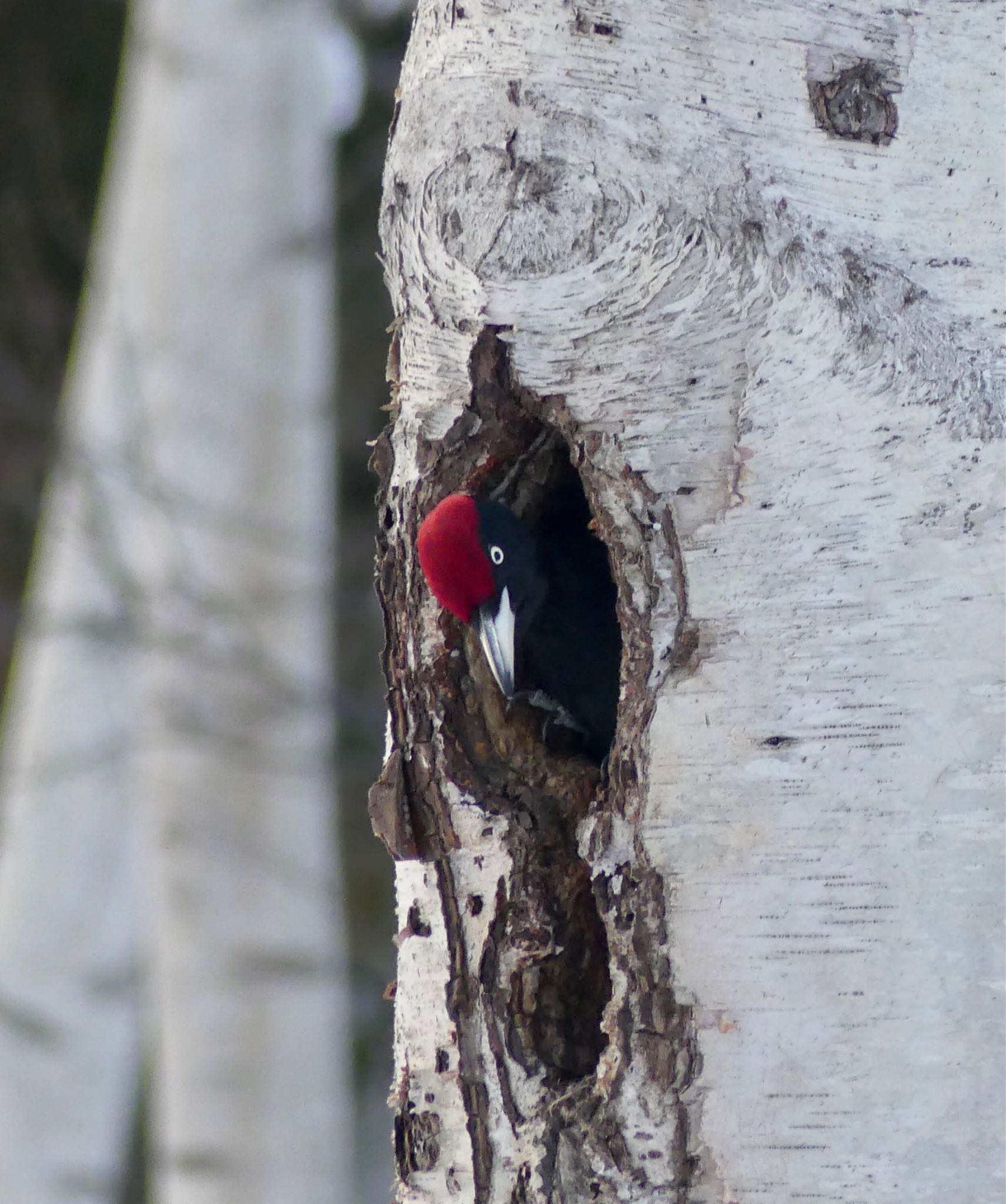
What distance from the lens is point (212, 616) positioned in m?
3.54

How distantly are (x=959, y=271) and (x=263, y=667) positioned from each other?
259 cm

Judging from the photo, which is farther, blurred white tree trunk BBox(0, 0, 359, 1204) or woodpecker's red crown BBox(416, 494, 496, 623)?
blurred white tree trunk BBox(0, 0, 359, 1204)

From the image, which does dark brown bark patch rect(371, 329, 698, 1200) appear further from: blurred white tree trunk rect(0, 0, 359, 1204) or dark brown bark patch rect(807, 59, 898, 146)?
blurred white tree trunk rect(0, 0, 359, 1204)

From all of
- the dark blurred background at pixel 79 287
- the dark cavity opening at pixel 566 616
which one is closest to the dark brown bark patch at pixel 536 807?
the dark cavity opening at pixel 566 616

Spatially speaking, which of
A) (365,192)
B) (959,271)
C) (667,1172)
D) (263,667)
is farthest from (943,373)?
(365,192)

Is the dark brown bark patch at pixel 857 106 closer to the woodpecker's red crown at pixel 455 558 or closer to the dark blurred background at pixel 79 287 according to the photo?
the woodpecker's red crown at pixel 455 558

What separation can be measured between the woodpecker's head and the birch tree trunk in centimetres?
25

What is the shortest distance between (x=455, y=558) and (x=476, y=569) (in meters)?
0.03

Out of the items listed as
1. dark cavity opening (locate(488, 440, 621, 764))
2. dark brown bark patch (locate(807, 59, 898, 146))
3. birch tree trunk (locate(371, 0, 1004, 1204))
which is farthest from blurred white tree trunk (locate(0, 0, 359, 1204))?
dark brown bark patch (locate(807, 59, 898, 146))

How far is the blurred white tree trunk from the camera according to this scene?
136 inches

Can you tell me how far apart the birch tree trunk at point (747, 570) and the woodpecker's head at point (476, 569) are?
0.83 ft

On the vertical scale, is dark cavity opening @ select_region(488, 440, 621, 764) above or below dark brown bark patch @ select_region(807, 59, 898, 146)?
below

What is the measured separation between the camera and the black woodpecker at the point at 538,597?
171cm

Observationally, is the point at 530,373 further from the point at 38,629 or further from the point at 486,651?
the point at 38,629
